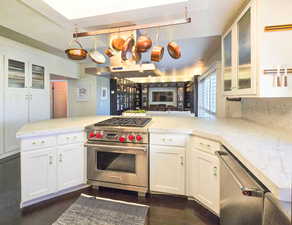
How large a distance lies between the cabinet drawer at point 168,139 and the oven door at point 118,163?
5.7 inches

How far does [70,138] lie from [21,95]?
239 cm

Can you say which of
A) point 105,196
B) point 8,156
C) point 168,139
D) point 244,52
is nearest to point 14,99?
point 8,156

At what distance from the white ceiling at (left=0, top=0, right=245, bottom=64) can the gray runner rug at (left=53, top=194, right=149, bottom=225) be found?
204 cm

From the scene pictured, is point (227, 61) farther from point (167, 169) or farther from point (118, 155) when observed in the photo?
point (118, 155)

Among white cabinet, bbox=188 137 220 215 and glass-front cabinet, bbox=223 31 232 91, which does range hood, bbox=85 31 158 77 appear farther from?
white cabinet, bbox=188 137 220 215

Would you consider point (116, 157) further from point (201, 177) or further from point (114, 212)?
point (201, 177)

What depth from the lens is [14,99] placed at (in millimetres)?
3369

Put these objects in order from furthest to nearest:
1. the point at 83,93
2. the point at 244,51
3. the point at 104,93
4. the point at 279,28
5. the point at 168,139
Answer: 1. the point at 104,93
2. the point at 83,93
3. the point at 168,139
4. the point at 244,51
5. the point at 279,28

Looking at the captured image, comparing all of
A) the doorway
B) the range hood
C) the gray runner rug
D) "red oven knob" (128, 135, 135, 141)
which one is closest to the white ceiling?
the range hood

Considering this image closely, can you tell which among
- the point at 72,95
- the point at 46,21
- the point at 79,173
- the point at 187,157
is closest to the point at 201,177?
the point at 187,157

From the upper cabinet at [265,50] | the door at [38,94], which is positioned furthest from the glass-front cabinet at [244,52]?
the door at [38,94]

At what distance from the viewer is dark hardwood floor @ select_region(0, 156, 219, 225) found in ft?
5.23

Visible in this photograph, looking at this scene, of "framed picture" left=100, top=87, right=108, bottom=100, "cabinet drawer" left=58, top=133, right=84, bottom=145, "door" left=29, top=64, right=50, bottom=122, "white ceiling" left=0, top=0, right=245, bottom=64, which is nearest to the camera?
"white ceiling" left=0, top=0, right=245, bottom=64

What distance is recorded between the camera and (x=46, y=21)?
2115 millimetres
